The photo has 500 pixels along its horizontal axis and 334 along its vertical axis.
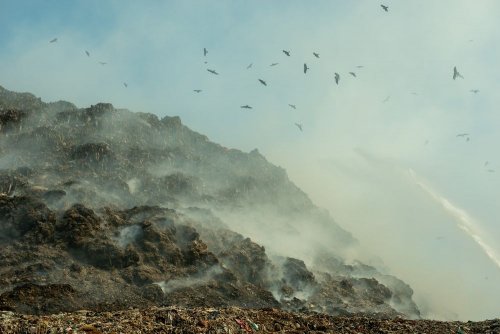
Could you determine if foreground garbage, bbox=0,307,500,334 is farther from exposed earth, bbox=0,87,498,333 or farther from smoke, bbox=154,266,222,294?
smoke, bbox=154,266,222,294

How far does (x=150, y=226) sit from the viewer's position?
32.3m

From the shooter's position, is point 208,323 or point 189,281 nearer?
point 208,323

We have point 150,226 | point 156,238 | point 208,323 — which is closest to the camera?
point 208,323

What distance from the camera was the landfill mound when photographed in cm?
2670

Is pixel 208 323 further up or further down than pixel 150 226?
further down

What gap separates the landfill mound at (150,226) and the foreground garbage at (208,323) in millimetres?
7976

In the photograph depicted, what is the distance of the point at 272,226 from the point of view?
166 feet

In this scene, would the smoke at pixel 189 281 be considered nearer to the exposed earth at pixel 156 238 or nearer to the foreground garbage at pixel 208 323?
the exposed earth at pixel 156 238

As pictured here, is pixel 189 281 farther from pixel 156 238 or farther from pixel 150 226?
pixel 150 226

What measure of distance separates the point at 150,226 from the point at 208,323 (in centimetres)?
1747

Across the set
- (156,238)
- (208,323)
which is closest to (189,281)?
(156,238)

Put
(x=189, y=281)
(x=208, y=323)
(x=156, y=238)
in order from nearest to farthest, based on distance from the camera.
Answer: (x=208, y=323) < (x=189, y=281) < (x=156, y=238)

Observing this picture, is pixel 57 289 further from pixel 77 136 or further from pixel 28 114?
pixel 28 114

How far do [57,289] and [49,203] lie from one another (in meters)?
11.0
